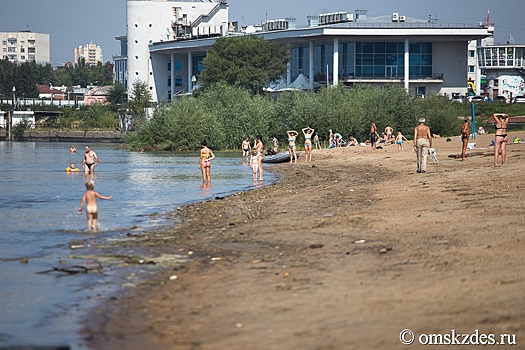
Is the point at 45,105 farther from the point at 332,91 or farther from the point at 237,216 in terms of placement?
the point at 237,216

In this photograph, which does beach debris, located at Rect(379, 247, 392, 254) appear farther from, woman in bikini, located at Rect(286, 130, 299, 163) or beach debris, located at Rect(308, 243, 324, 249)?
woman in bikini, located at Rect(286, 130, 299, 163)

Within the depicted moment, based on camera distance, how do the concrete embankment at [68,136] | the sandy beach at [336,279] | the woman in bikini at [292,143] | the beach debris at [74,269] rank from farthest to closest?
the concrete embankment at [68,136]
the woman in bikini at [292,143]
the beach debris at [74,269]
the sandy beach at [336,279]

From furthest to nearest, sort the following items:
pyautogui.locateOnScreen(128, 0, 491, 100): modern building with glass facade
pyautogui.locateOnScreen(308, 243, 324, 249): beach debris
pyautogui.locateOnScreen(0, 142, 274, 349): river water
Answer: pyautogui.locateOnScreen(128, 0, 491, 100): modern building with glass facade
pyautogui.locateOnScreen(308, 243, 324, 249): beach debris
pyautogui.locateOnScreen(0, 142, 274, 349): river water

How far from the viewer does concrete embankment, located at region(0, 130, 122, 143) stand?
111625 mm

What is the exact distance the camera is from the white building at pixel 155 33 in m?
120

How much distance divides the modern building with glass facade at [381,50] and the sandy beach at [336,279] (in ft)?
225

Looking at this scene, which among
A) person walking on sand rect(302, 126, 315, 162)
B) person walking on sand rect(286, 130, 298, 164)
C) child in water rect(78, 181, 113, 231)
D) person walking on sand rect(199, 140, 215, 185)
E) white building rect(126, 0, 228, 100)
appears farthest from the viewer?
white building rect(126, 0, 228, 100)

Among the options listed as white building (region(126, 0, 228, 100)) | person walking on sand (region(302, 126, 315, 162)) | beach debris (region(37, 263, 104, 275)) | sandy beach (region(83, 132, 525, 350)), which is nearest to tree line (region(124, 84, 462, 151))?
person walking on sand (region(302, 126, 315, 162))

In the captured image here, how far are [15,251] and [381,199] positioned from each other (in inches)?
349

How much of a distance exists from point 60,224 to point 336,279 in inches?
393

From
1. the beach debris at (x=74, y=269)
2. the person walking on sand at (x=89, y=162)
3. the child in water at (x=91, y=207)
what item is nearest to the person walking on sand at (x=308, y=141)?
the person walking on sand at (x=89, y=162)

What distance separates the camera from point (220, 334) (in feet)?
25.8

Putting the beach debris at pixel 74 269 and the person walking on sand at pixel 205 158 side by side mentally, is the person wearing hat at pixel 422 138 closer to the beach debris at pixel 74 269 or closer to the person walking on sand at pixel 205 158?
the person walking on sand at pixel 205 158

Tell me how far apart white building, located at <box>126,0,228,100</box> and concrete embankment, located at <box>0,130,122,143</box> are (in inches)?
404
